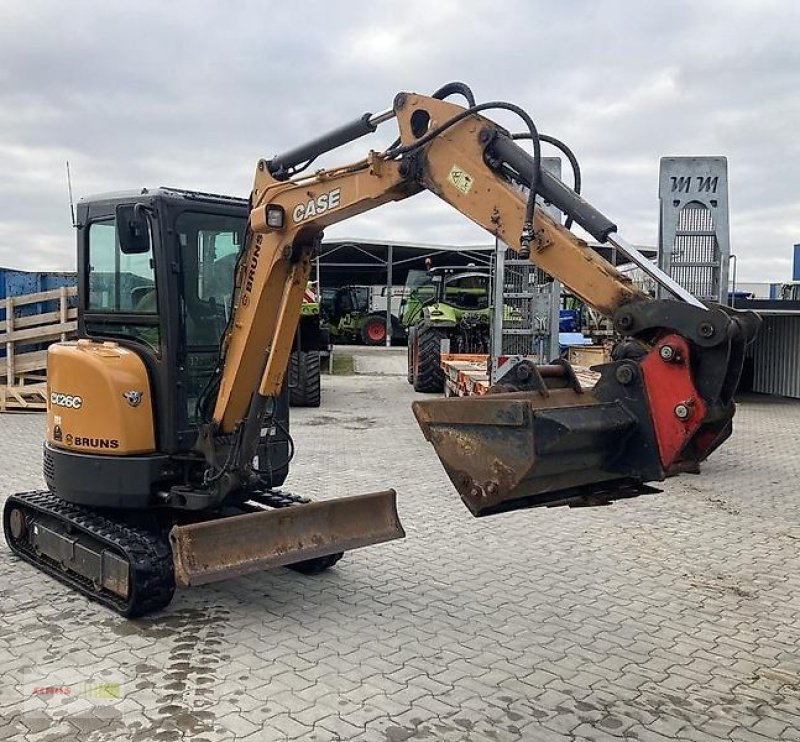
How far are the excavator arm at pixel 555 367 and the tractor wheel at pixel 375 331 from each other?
27.5 metres

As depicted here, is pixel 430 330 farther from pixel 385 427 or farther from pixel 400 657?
pixel 400 657

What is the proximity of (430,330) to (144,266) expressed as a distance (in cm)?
1217

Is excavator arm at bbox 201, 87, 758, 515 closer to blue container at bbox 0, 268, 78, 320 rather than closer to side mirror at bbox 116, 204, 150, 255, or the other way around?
side mirror at bbox 116, 204, 150, 255

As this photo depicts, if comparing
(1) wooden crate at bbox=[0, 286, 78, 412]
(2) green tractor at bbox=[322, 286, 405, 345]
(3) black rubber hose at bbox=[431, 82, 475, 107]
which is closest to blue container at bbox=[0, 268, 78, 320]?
(1) wooden crate at bbox=[0, 286, 78, 412]

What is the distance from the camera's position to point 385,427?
42.7 ft

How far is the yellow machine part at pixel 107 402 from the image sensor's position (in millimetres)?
5094

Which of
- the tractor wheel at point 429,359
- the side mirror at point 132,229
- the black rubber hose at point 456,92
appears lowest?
the tractor wheel at point 429,359

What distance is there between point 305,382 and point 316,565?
30.8 ft

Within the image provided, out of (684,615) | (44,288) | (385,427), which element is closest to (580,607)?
(684,615)

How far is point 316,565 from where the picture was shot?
18.7ft

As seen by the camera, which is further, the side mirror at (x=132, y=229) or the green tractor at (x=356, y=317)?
the green tractor at (x=356, y=317)

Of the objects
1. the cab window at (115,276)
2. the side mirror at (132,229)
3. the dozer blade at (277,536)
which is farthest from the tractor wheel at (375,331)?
the side mirror at (132,229)

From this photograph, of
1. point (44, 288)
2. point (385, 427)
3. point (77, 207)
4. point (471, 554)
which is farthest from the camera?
point (44, 288)

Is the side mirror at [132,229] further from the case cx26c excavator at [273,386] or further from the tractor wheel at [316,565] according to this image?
the tractor wheel at [316,565]
